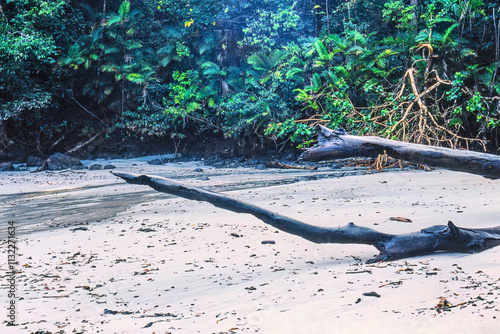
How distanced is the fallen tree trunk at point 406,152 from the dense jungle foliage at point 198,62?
36.0ft

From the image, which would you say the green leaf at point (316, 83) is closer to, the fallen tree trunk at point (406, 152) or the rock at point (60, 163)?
the rock at point (60, 163)

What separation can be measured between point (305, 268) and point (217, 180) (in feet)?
26.7

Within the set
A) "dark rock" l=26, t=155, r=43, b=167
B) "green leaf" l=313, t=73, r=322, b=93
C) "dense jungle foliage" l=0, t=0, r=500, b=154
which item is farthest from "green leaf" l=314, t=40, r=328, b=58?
"dark rock" l=26, t=155, r=43, b=167

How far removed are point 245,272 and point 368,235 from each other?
42.0 inches

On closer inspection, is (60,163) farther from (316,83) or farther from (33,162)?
(316,83)

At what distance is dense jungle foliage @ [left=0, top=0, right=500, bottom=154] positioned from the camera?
15.5 metres

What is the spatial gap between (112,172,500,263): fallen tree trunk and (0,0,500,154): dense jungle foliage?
11.0 meters

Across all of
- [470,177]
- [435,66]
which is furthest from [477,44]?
[470,177]

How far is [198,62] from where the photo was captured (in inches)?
752

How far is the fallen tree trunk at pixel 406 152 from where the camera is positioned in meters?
3.59

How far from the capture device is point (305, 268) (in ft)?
12.3

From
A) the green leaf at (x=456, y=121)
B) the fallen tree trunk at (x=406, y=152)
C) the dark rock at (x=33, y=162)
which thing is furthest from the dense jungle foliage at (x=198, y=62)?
the fallen tree trunk at (x=406, y=152)

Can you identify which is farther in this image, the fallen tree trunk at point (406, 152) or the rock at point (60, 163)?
the rock at point (60, 163)

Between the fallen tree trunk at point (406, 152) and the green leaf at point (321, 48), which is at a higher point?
the green leaf at point (321, 48)
